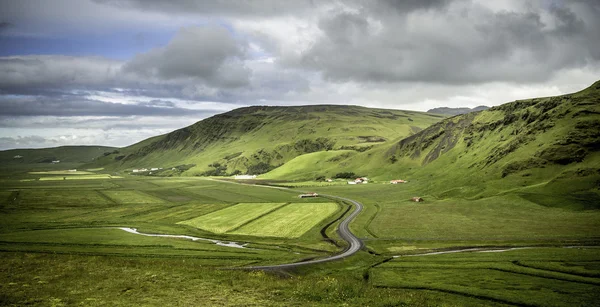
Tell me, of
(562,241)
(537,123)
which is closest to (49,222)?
(562,241)

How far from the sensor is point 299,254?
A: 3029 inches

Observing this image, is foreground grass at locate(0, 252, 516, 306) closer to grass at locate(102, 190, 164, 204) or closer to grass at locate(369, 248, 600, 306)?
grass at locate(369, 248, 600, 306)

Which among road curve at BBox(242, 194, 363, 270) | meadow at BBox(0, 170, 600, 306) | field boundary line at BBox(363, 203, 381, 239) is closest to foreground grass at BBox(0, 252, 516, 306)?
meadow at BBox(0, 170, 600, 306)

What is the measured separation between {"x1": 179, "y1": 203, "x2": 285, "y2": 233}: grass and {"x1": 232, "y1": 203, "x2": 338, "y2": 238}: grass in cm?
385

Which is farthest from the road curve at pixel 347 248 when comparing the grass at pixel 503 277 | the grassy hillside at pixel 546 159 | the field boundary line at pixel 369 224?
the grassy hillside at pixel 546 159

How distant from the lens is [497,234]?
89250 millimetres

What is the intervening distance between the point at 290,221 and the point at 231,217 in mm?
20837

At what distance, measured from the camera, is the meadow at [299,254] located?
45.6 meters

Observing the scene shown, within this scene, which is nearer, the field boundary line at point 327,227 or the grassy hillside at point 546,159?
the field boundary line at point 327,227

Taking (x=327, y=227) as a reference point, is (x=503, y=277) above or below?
above

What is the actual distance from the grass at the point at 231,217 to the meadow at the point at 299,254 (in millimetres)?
397

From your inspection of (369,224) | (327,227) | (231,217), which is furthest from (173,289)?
(231,217)

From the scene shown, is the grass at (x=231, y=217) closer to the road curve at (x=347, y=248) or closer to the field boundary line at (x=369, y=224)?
the road curve at (x=347, y=248)

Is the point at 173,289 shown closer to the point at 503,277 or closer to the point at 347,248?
the point at 347,248
